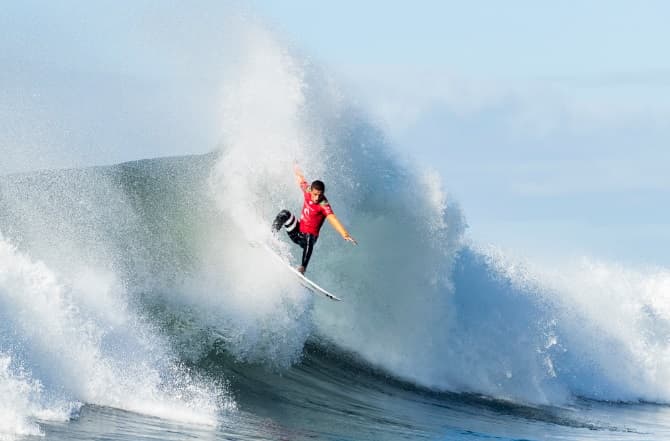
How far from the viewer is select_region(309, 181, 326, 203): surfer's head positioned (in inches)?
468

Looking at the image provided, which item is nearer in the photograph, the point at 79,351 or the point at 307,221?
the point at 79,351

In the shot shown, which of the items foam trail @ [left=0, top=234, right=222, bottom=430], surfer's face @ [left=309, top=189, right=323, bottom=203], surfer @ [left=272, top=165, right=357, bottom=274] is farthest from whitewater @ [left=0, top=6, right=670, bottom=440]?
surfer's face @ [left=309, top=189, right=323, bottom=203]

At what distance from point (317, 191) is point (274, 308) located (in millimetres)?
1772

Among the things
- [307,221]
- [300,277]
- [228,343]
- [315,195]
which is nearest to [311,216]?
[307,221]

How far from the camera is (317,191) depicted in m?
11.9

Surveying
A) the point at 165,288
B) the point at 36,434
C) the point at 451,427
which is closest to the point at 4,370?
the point at 36,434

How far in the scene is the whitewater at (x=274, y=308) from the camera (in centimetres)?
930

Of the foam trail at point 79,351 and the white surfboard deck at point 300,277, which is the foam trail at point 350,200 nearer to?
the white surfboard deck at point 300,277

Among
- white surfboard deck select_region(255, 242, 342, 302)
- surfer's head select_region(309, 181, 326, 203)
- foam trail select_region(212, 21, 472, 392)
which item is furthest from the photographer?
foam trail select_region(212, 21, 472, 392)

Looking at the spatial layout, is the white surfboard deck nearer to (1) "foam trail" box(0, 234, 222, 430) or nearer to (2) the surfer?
(2) the surfer

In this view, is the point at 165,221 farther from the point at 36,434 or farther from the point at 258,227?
the point at 36,434

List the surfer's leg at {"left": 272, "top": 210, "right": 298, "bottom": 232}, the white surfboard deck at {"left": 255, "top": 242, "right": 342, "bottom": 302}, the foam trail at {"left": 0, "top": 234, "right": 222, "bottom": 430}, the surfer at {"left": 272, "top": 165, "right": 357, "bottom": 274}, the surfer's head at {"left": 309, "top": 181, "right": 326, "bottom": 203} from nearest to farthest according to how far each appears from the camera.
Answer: the foam trail at {"left": 0, "top": 234, "right": 222, "bottom": 430} < the surfer's head at {"left": 309, "top": 181, "right": 326, "bottom": 203} < the surfer at {"left": 272, "top": 165, "right": 357, "bottom": 274} < the surfer's leg at {"left": 272, "top": 210, "right": 298, "bottom": 232} < the white surfboard deck at {"left": 255, "top": 242, "right": 342, "bottom": 302}

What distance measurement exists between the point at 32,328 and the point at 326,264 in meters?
7.28

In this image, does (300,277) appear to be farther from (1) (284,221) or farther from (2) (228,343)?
(2) (228,343)
